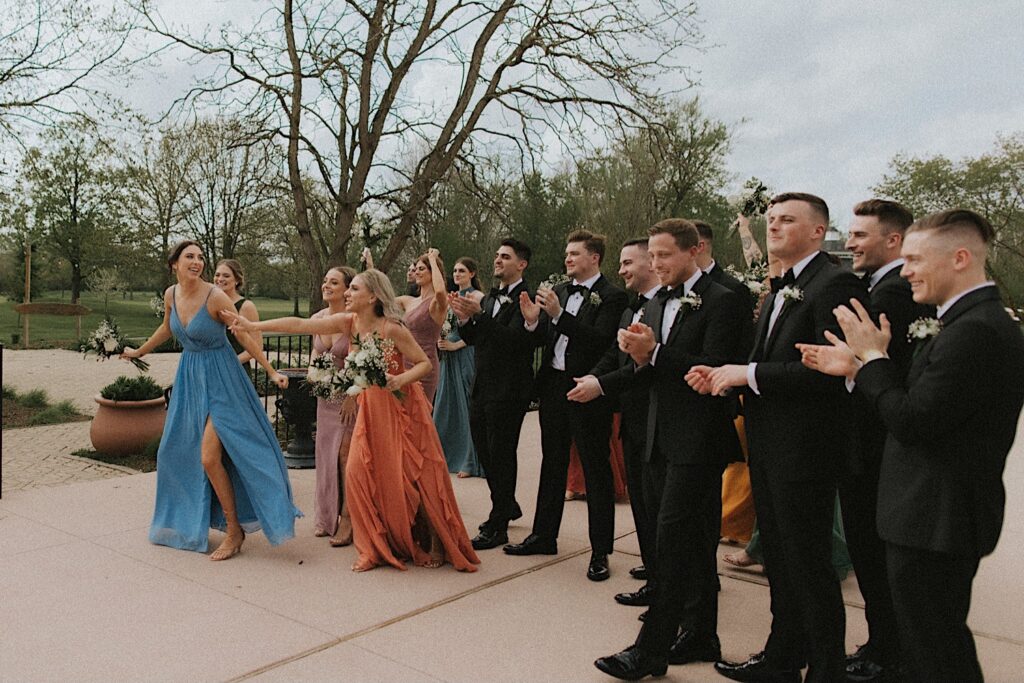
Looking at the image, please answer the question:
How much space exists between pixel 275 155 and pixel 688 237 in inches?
346

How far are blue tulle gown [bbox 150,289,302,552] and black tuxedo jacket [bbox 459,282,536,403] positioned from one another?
5.55 feet

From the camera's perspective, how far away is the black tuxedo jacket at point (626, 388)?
4375mm

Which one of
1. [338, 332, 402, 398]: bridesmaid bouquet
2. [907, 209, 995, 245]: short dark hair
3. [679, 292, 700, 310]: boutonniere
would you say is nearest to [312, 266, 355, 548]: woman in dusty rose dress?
[338, 332, 402, 398]: bridesmaid bouquet

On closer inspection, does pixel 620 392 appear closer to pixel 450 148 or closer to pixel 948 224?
pixel 948 224

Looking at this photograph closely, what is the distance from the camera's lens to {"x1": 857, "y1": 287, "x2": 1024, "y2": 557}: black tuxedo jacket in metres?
2.62

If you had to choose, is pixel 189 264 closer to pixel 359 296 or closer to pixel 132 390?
pixel 359 296

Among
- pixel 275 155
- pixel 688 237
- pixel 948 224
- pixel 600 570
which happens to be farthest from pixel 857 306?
pixel 275 155

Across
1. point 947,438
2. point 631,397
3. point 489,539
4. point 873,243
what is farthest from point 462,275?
point 947,438

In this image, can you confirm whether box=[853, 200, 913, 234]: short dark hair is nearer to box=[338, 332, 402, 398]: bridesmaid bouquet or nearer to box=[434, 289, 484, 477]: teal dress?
box=[338, 332, 402, 398]: bridesmaid bouquet

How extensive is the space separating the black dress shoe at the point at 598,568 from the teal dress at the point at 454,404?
3.45 metres

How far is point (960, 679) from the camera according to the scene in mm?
2730

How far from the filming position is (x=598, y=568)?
5.25 meters

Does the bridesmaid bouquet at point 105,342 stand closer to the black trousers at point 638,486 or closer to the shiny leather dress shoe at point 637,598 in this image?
the black trousers at point 638,486

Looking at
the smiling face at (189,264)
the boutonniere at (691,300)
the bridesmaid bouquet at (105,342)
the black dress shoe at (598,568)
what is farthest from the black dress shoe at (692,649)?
the bridesmaid bouquet at (105,342)
